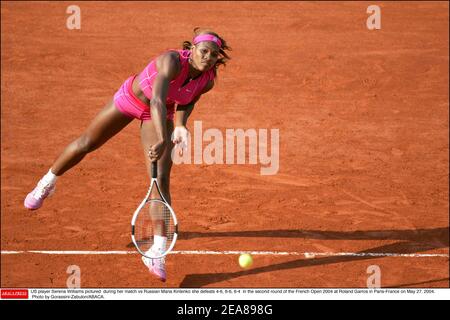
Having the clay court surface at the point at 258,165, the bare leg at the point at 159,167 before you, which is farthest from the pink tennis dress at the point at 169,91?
the clay court surface at the point at 258,165

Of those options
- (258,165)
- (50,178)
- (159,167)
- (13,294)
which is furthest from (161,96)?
(258,165)

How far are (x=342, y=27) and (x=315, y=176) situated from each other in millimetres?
7369

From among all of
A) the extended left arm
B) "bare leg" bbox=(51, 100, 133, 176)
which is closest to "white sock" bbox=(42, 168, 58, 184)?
"bare leg" bbox=(51, 100, 133, 176)

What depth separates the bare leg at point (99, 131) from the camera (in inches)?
289

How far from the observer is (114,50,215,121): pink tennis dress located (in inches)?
276

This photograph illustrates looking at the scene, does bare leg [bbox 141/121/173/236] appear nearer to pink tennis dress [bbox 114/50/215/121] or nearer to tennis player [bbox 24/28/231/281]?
tennis player [bbox 24/28/231/281]

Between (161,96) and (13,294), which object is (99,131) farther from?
(13,294)

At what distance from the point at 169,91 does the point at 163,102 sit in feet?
1.64

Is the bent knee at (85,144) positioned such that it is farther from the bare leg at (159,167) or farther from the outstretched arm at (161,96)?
the outstretched arm at (161,96)

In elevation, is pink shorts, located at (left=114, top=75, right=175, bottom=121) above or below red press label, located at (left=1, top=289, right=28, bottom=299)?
above

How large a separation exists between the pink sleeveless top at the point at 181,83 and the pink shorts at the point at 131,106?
0.41 ft

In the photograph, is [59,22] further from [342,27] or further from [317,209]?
[317,209]

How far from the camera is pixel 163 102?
657 centimetres

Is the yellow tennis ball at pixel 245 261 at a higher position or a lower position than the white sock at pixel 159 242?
lower
